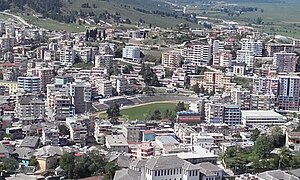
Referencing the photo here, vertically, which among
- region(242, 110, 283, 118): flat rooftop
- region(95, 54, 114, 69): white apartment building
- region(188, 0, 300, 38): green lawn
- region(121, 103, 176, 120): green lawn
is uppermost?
region(188, 0, 300, 38): green lawn

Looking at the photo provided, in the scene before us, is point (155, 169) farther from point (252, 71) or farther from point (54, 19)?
point (54, 19)

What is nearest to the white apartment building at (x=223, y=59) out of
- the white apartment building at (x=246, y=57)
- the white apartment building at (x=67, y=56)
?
the white apartment building at (x=246, y=57)

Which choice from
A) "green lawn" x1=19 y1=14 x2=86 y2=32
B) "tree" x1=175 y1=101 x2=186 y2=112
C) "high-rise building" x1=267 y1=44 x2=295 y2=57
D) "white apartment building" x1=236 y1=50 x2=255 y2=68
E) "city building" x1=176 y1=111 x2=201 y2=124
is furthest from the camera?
"green lawn" x1=19 y1=14 x2=86 y2=32

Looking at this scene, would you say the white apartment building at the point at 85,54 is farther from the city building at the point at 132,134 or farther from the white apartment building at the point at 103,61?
the city building at the point at 132,134

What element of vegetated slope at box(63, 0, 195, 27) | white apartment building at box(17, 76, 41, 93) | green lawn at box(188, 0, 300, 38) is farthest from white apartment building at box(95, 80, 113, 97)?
green lawn at box(188, 0, 300, 38)

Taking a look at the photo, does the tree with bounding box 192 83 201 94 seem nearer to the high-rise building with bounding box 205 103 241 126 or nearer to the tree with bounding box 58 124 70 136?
the high-rise building with bounding box 205 103 241 126

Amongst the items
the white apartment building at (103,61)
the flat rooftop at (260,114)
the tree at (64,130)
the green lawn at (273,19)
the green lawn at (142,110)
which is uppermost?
the green lawn at (273,19)

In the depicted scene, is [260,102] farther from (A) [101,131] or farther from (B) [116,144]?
(B) [116,144]
